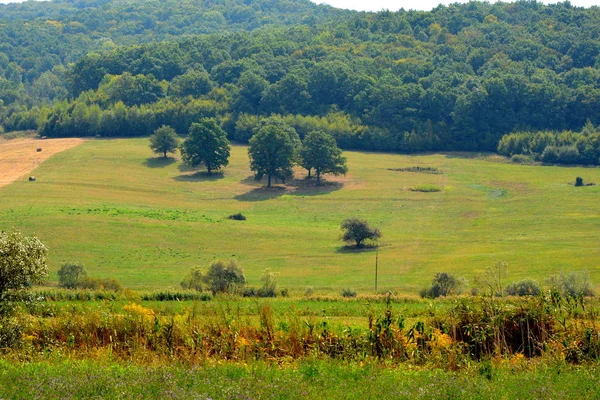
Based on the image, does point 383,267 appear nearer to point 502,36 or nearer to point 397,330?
point 397,330

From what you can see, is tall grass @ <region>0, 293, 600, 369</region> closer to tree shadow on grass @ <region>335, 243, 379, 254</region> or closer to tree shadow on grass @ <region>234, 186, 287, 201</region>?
tree shadow on grass @ <region>335, 243, 379, 254</region>

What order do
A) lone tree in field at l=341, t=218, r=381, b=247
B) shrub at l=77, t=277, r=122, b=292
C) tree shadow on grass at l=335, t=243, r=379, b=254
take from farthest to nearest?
lone tree in field at l=341, t=218, r=381, b=247
tree shadow on grass at l=335, t=243, r=379, b=254
shrub at l=77, t=277, r=122, b=292

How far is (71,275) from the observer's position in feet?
193

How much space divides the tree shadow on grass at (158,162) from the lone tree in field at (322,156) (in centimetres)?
2152

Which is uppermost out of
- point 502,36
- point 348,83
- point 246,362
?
point 502,36

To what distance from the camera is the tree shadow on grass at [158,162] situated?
12188cm

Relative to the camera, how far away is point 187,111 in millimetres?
148125

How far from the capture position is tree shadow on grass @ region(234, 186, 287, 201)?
104625 millimetres

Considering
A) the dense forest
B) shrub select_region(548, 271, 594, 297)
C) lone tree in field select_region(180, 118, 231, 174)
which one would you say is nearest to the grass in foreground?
shrub select_region(548, 271, 594, 297)

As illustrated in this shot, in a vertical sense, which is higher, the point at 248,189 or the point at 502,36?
the point at 502,36

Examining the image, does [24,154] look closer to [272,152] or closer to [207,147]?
[207,147]

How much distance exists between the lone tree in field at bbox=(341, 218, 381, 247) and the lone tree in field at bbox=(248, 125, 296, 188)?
34.4m

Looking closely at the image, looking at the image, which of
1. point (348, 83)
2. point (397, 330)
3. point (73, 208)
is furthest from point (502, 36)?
point (397, 330)

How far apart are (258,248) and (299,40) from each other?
12514 cm
